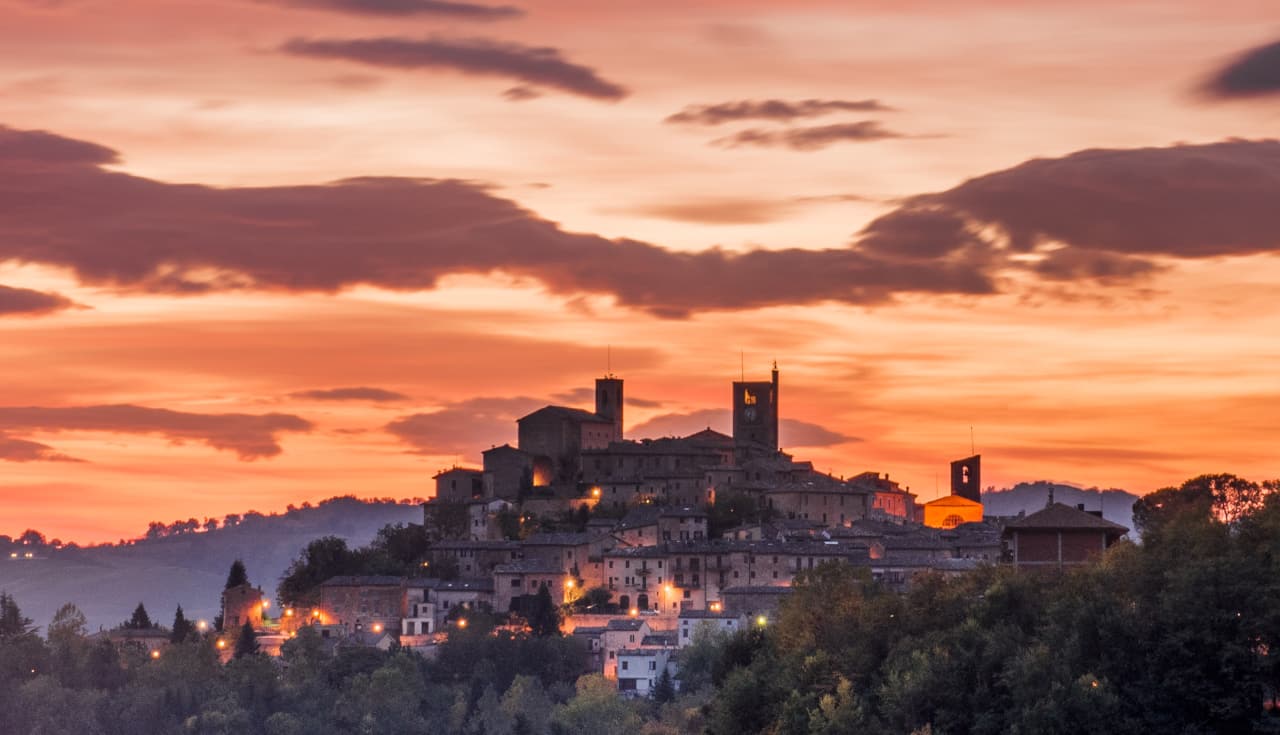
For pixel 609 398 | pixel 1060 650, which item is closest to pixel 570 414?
pixel 609 398

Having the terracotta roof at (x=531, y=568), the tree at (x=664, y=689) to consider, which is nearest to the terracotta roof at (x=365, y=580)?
the terracotta roof at (x=531, y=568)

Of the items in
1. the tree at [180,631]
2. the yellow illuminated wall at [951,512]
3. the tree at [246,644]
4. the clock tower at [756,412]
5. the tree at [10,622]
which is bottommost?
the tree at [246,644]

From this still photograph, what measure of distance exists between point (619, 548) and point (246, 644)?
620 inches

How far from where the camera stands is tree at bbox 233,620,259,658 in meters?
105

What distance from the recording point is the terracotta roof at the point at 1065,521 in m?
65.0

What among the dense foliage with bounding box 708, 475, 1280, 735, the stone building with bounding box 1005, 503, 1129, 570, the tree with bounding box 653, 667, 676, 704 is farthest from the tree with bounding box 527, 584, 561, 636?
the stone building with bounding box 1005, 503, 1129, 570

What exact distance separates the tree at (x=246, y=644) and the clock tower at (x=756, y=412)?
111 feet

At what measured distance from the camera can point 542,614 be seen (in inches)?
3991

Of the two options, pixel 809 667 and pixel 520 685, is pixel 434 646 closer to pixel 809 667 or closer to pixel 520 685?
pixel 520 685

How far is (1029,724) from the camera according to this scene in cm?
5197

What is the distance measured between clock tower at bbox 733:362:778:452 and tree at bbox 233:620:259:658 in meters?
33.8

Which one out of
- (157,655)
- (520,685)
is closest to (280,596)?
(157,655)

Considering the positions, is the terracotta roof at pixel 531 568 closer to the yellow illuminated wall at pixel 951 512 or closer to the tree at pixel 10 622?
the yellow illuminated wall at pixel 951 512

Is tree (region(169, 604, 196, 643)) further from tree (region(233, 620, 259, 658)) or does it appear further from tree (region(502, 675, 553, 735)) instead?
tree (region(502, 675, 553, 735))
